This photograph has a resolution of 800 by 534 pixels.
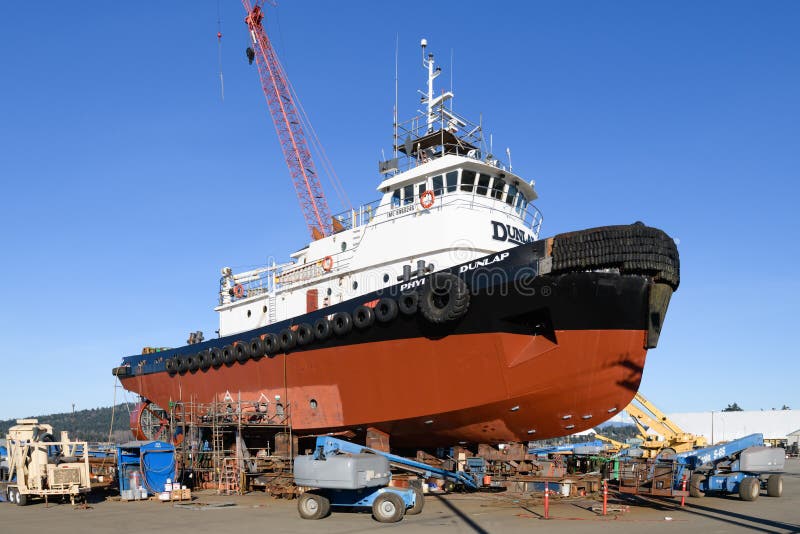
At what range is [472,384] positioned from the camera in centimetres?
1435

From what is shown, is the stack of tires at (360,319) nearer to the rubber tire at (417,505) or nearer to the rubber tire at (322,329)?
the rubber tire at (322,329)

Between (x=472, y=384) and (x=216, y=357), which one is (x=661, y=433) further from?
(x=216, y=357)

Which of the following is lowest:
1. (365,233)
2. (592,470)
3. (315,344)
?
(592,470)

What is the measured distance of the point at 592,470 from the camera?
67.2 feet

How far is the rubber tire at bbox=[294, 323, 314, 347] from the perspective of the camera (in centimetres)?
1686

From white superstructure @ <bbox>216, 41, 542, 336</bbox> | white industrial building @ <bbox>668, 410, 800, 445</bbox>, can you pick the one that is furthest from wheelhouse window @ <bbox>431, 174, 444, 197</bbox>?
white industrial building @ <bbox>668, 410, 800, 445</bbox>

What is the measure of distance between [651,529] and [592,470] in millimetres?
10800

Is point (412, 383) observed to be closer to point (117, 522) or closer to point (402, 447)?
point (402, 447)

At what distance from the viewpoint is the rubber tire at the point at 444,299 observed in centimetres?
1400

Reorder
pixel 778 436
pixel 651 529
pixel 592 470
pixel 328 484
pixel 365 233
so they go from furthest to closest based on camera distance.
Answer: pixel 778 436 → pixel 592 470 → pixel 365 233 → pixel 328 484 → pixel 651 529

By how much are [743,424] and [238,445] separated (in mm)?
50563

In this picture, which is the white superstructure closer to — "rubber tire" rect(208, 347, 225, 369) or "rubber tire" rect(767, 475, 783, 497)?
"rubber tire" rect(208, 347, 225, 369)

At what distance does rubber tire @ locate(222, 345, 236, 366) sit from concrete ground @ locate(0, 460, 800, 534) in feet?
17.4


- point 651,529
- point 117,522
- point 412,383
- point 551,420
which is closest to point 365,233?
point 412,383
